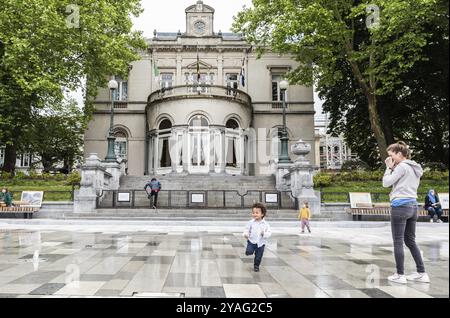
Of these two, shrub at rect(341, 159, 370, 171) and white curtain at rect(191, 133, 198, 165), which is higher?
white curtain at rect(191, 133, 198, 165)

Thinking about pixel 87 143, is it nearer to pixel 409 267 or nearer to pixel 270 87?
pixel 270 87

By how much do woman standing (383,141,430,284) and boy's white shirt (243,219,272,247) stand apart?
200cm

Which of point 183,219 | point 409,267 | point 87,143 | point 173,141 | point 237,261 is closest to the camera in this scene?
point 409,267

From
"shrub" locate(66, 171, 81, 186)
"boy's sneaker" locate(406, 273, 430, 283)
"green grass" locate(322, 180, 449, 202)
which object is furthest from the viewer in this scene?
"shrub" locate(66, 171, 81, 186)

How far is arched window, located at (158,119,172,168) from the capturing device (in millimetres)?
28594

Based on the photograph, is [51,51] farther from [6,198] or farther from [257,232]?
[257,232]

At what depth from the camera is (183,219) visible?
15852 millimetres

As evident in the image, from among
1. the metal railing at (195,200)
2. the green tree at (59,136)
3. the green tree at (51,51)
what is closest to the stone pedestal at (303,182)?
the metal railing at (195,200)

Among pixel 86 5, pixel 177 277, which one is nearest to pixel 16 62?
pixel 86 5

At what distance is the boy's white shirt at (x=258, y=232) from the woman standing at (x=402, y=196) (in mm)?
1997

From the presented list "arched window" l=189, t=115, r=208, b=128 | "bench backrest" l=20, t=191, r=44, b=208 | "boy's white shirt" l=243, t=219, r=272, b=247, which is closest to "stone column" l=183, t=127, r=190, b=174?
"arched window" l=189, t=115, r=208, b=128

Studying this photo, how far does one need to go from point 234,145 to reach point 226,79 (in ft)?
24.1

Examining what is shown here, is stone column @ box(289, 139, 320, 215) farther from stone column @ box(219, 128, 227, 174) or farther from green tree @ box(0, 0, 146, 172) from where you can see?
green tree @ box(0, 0, 146, 172)

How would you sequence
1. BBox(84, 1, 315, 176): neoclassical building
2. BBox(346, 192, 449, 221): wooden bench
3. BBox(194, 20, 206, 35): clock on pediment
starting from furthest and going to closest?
BBox(194, 20, 206, 35): clock on pediment → BBox(84, 1, 315, 176): neoclassical building → BBox(346, 192, 449, 221): wooden bench
